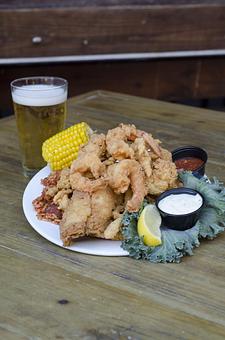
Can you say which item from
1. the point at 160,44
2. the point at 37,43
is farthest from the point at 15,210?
the point at 160,44

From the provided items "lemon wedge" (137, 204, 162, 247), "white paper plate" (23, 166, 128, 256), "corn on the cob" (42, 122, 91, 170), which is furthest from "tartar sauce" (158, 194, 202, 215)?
"corn on the cob" (42, 122, 91, 170)

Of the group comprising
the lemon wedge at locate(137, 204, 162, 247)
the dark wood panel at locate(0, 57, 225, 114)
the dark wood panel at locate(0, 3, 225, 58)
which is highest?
the lemon wedge at locate(137, 204, 162, 247)

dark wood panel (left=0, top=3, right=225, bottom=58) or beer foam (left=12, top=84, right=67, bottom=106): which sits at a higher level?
beer foam (left=12, top=84, right=67, bottom=106)

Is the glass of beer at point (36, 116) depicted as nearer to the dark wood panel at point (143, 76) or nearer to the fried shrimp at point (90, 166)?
the fried shrimp at point (90, 166)

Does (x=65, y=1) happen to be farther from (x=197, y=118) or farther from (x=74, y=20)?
(x=197, y=118)

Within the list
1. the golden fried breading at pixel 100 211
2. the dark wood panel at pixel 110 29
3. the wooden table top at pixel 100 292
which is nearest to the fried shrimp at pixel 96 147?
the golden fried breading at pixel 100 211

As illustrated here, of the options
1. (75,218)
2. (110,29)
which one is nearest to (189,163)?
(75,218)

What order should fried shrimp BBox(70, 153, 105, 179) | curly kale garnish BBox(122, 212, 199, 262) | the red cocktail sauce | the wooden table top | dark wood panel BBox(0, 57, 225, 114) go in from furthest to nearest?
dark wood panel BBox(0, 57, 225, 114) < the red cocktail sauce < fried shrimp BBox(70, 153, 105, 179) < curly kale garnish BBox(122, 212, 199, 262) < the wooden table top

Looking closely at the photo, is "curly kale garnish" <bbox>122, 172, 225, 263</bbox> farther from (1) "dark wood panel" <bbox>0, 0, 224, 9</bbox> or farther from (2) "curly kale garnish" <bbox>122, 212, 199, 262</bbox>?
(1) "dark wood panel" <bbox>0, 0, 224, 9</bbox>
